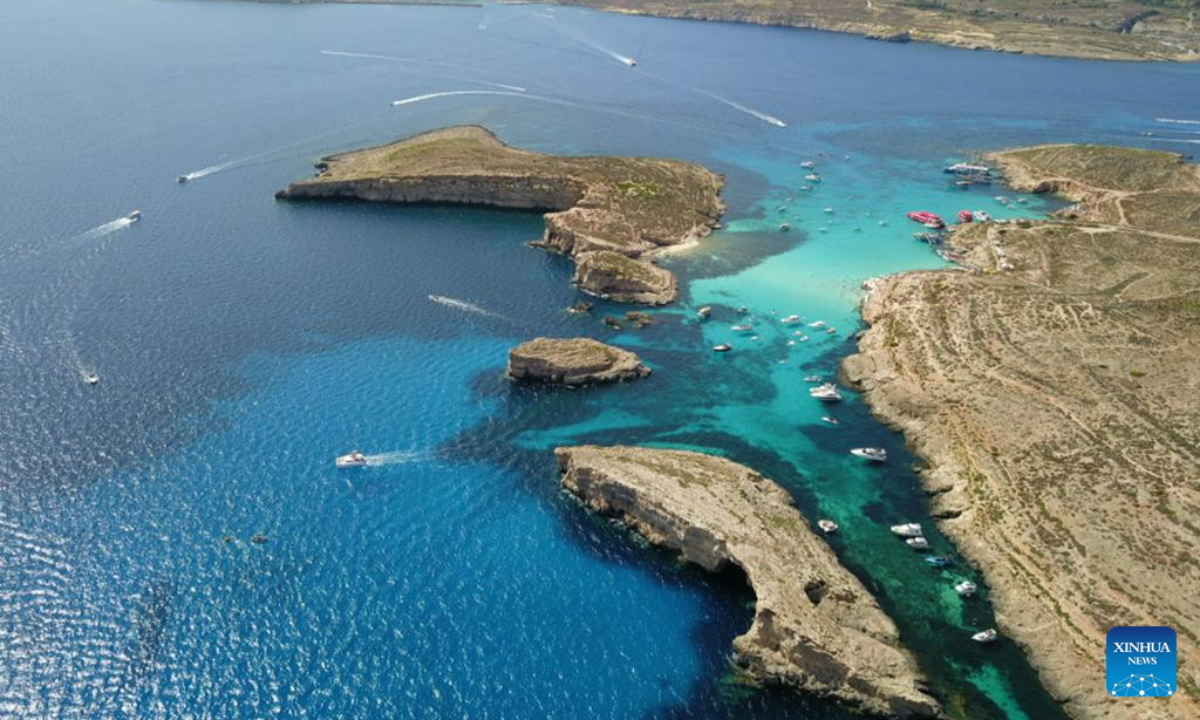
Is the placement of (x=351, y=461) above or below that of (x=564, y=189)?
below

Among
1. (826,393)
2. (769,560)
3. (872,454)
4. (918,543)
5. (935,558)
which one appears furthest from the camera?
(826,393)

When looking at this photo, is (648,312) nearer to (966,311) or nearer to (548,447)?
(548,447)

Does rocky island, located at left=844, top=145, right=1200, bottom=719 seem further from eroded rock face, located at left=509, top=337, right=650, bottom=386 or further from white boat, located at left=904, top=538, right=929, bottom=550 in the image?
eroded rock face, located at left=509, top=337, right=650, bottom=386

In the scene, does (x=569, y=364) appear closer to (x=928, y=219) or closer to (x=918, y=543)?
(x=918, y=543)

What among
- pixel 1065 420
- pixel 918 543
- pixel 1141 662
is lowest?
pixel 1141 662

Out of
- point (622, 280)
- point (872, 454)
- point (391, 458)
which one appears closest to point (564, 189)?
point (622, 280)

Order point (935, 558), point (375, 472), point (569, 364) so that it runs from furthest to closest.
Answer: point (569, 364) → point (375, 472) → point (935, 558)

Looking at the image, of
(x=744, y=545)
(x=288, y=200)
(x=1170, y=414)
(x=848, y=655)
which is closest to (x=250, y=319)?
(x=288, y=200)

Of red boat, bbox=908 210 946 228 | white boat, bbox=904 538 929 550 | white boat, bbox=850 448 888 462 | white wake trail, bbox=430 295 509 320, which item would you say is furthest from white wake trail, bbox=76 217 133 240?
red boat, bbox=908 210 946 228
